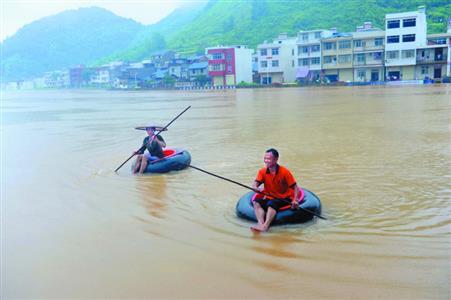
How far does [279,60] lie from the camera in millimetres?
66688

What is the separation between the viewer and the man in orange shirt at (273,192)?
6.48 metres

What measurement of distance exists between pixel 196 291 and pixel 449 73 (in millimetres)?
56235

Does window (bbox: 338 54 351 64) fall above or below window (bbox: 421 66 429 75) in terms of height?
above

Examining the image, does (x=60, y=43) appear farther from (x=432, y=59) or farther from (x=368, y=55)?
(x=432, y=59)

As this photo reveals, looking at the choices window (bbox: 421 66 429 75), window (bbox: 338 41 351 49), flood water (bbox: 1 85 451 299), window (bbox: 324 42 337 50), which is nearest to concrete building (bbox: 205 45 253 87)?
Answer: window (bbox: 324 42 337 50)

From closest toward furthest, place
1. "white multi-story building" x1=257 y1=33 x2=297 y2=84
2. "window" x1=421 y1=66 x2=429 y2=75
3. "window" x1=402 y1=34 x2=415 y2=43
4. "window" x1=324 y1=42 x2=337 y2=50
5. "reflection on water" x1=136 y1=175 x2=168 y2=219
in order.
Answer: "reflection on water" x1=136 y1=175 x2=168 y2=219 → "window" x1=402 y1=34 x2=415 y2=43 → "window" x1=421 y1=66 x2=429 y2=75 → "window" x1=324 y1=42 x2=337 y2=50 → "white multi-story building" x1=257 y1=33 x2=297 y2=84

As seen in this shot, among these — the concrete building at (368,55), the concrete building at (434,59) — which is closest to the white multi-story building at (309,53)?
the concrete building at (368,55)

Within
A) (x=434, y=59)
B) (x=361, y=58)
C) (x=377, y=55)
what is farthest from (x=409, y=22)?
(x=361, y=58)

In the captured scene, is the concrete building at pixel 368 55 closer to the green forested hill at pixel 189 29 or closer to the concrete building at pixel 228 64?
the green forested hill at pixel 189 29

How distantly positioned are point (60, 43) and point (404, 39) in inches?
5913

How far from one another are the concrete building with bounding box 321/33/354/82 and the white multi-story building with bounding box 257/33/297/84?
248 inches

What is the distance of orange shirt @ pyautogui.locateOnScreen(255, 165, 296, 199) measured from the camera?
21.2 ft

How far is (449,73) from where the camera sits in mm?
53344

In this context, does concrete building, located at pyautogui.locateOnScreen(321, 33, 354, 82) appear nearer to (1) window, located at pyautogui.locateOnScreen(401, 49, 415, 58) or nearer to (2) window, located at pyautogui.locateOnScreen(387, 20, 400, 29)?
(2) window, located at pyautogui.locateOnScreen(387, 20, 400, 29)
